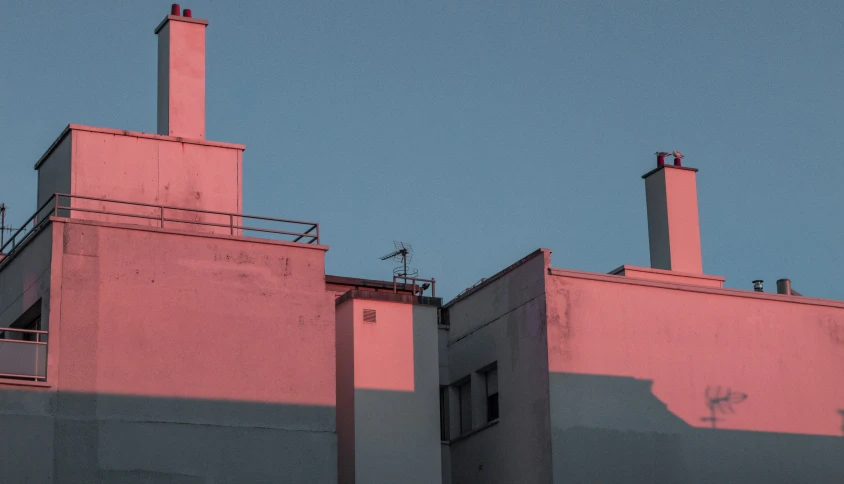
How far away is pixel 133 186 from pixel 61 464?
790cm

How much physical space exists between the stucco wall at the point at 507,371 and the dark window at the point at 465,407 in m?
0.24

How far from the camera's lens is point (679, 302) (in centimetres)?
3753

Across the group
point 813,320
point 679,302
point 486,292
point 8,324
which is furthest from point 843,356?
point 8,324

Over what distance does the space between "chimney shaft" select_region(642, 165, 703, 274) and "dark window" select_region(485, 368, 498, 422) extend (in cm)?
623

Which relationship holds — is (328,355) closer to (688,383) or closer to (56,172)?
(56,172)

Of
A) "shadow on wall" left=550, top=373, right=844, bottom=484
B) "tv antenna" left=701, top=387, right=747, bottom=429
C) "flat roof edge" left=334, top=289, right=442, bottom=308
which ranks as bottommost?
"shadow on wall" left=550, top=373, right=844, bottom=484

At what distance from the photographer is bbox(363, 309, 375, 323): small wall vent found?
36.7m

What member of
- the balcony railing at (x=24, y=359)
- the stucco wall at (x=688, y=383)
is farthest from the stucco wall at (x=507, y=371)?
the balcony railing at (x=24, y=359)

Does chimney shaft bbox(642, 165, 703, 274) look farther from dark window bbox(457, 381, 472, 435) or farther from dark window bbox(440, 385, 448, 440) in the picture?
dark window bbox(440, 385, 448, 440)

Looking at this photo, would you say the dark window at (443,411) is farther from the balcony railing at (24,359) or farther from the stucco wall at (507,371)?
the balcony railing at (24,359)

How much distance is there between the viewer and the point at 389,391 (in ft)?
119

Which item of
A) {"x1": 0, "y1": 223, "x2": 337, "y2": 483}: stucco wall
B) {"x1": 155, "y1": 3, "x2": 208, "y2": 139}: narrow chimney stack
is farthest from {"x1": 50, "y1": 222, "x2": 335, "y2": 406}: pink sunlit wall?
{"x1": 155, "y1": 3, "x2": 208, "y2": 139}: narrow chimney stack

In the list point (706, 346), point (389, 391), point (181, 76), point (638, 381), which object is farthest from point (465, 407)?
point (181, 76)

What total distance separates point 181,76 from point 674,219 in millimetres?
14474
